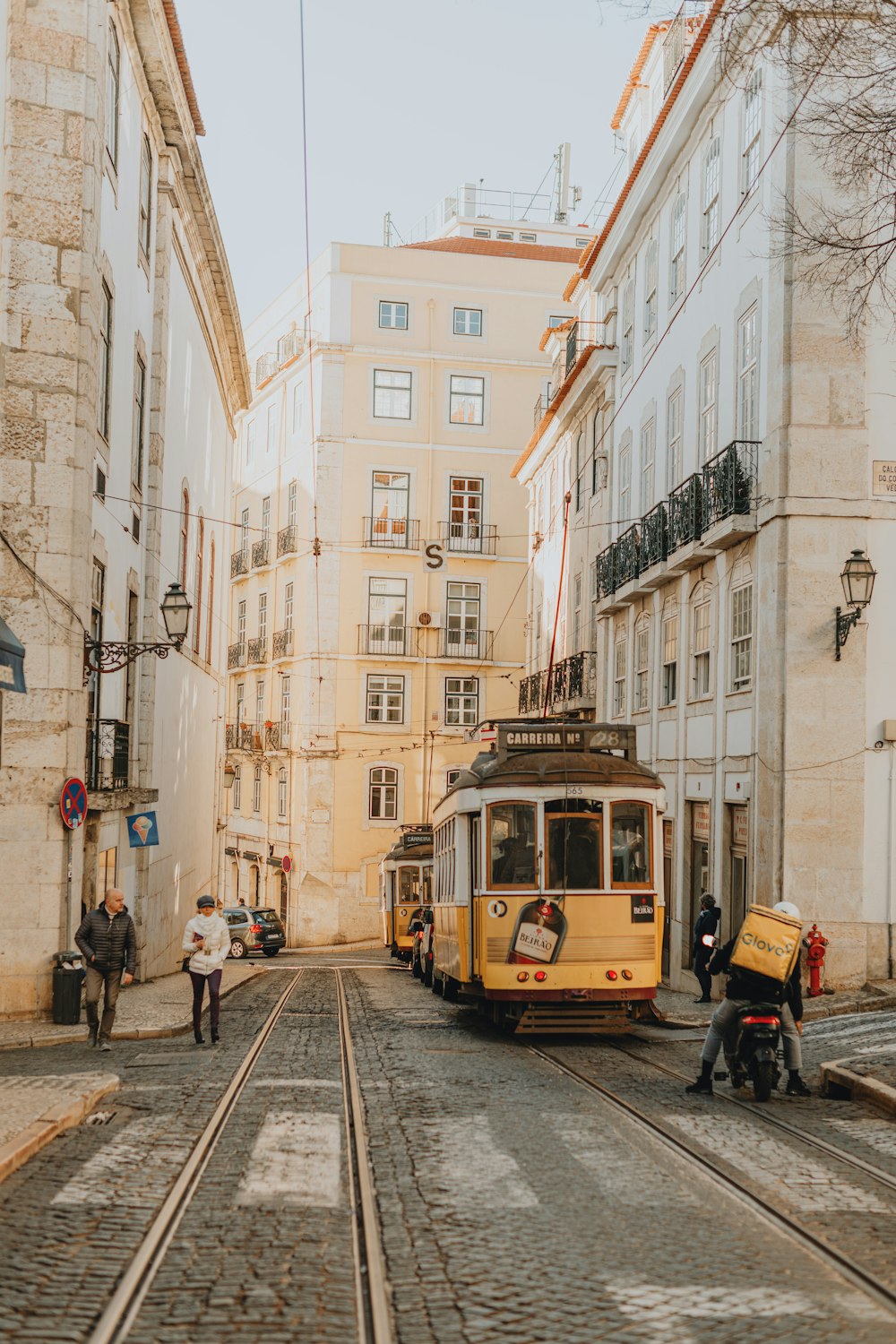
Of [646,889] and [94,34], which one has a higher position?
[94,34]

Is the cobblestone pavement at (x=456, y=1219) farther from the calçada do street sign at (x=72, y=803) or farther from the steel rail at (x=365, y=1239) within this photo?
the calçada do street sign at (x=72, y=803)

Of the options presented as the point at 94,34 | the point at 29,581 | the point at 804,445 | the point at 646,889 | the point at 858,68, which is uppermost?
the point at 94,34

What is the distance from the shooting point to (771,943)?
10.8 metres

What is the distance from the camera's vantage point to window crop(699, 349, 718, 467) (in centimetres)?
2352

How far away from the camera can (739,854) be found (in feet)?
70.4

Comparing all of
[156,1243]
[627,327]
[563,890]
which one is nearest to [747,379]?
[563,890]

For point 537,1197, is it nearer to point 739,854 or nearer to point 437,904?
point 437,904

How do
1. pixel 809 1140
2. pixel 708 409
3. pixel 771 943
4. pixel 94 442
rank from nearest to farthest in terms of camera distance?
1. pixel 809 1140
2. pixel 771 943
3. pixel 94 442
4. pixel 708 409

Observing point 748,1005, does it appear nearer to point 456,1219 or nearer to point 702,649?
point 456,1219

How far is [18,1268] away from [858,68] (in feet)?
34.2

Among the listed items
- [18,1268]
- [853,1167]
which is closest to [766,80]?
[853,1167]

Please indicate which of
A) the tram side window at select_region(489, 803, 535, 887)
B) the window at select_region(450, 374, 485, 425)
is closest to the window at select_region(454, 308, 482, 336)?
the window at select_region(450, 374, 485, 425)

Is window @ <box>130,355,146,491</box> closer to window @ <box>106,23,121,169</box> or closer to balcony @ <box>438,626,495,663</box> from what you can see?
window @ <box>106,23,121,169</box>

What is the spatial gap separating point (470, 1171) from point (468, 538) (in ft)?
143
